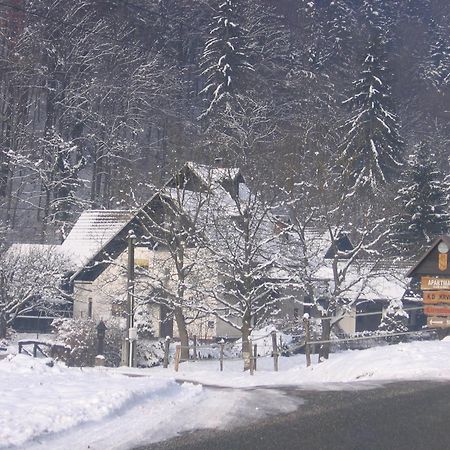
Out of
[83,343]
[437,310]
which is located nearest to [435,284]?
[437,310]

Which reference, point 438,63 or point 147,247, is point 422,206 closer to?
point 147,247

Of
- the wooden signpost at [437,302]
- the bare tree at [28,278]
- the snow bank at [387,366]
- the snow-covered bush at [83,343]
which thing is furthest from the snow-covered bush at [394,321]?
the snow bank at [387,366]

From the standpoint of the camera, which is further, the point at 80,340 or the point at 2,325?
the point at 2,325

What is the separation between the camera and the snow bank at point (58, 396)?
8477 millimetres

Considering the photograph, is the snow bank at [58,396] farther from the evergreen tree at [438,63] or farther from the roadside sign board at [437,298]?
the evergreen tree at [438,63]

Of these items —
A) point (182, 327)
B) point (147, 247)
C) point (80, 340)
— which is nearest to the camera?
point (80, 340)

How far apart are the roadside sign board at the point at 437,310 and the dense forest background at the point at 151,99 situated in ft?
65.5

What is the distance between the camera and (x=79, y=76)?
51375 mm

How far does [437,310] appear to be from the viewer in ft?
65.9

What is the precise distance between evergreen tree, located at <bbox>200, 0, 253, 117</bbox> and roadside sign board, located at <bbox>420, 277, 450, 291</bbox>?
107ft

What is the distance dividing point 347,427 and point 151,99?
48067mm

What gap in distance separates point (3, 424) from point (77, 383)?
3487mm

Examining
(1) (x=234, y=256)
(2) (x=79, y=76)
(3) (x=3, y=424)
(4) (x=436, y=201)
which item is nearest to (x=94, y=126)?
(2) (x=79, y=76)

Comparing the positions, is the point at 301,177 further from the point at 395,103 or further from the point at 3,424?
the point at 3,424
